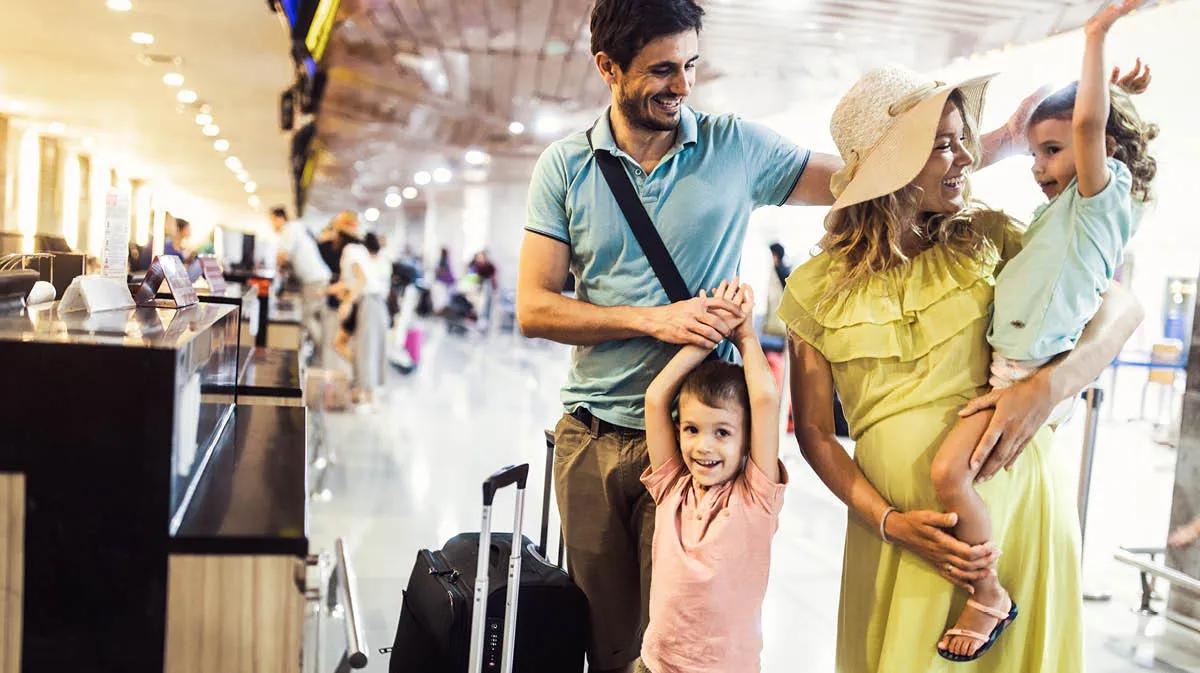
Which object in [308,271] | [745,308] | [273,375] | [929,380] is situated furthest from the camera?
[308,271]

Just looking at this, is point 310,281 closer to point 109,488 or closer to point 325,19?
point 325,19

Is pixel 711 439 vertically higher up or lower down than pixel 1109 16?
lower down

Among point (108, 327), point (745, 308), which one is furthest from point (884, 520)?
point (108, 327)

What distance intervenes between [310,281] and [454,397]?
6.19 feet

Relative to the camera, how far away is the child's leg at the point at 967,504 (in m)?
1.58

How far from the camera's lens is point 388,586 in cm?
381

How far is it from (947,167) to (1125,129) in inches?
11.4

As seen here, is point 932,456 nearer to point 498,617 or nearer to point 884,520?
point 884,520

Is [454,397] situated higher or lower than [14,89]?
lower

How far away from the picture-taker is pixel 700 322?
1.74 m

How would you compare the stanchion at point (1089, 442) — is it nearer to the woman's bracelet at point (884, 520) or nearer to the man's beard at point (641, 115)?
the woman's bracelet at point (884, 520)

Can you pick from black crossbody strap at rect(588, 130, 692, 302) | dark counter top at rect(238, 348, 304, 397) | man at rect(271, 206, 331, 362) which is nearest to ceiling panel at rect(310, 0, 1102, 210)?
man at rect(271, 206, 331, 362)

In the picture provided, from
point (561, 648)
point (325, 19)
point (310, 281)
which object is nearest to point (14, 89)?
point (310, 281)

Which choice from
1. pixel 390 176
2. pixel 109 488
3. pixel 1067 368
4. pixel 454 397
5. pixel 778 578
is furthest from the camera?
pixel 390 176
